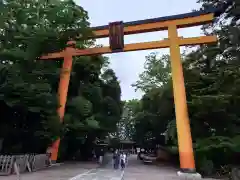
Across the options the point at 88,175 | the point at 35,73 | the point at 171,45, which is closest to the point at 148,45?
the point at 171,45

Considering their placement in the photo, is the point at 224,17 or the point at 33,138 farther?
the point at 224,17

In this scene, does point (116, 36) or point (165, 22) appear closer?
point (165, 22)

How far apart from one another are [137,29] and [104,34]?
103 inches

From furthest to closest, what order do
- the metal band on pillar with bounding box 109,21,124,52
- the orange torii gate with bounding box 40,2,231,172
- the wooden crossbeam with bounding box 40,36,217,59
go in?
the metal band on pillar with bounding box 109,21,124,52, the wooden crossbeam with bounding box 40,36,217,59, the orange torii gate with bounding box 40,2,231,172

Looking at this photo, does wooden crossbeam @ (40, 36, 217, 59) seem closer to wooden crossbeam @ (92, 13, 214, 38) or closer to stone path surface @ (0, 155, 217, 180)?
wooden crossbeam @ (92, 13, 214, 38)

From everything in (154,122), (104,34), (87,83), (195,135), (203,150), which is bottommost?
(203,150)

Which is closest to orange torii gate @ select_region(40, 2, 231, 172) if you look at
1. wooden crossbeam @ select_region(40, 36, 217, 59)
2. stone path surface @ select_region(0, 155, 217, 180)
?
wooden crossbeam @ select_region(40, 36, 217, 59)

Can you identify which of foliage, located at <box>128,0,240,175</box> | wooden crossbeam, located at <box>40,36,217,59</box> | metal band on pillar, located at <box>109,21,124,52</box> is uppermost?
metal band on pillar, located at <box>109,21,124,52</box>

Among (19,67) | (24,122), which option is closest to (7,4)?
(19,67)

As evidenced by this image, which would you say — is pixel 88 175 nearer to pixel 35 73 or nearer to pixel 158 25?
pixel 35 73

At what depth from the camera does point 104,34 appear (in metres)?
20.9

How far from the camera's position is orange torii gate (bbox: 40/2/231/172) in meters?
17.3

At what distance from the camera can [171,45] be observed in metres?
19.4

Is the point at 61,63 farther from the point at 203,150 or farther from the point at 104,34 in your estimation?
the point at 203,150
